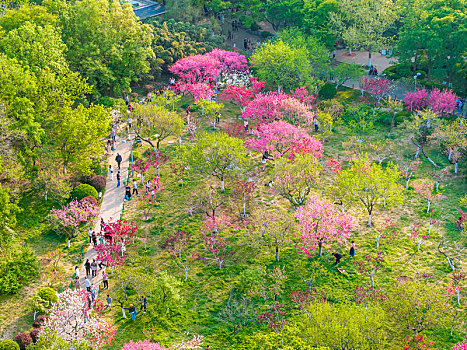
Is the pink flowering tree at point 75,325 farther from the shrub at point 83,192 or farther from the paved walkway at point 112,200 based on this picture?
the shrub at point 83,192

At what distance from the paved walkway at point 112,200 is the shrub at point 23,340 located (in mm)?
6942

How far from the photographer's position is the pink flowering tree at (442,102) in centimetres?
7088

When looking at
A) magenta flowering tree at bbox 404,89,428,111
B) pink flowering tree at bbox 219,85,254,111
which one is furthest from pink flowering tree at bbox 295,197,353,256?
magenta flowering tree at bbox 404,89,428,111

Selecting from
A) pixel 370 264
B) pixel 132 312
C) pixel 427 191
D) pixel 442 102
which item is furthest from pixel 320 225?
pixel 442 102

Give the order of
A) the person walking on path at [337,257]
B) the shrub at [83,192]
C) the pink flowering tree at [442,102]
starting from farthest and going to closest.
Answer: the pink flowering tree at [442,102], the shrub at [83,192], the person walking on path at [337,257]

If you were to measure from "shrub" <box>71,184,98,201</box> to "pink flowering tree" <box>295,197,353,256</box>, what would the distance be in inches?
836

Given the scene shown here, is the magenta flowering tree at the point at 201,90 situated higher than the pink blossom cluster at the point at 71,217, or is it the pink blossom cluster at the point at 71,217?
the magenta flowering tree at the point at 201,90

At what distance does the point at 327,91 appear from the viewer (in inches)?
3169

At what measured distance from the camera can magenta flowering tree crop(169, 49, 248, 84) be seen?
80.8m

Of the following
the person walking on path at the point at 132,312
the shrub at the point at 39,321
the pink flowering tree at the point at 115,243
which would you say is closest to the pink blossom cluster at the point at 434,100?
the pink flowering tree at the point at 115,243

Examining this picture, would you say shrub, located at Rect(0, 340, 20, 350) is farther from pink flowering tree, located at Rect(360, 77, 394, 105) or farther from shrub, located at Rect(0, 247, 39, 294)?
pink flowering tree, located at Rect(360, 77, 394, 105)

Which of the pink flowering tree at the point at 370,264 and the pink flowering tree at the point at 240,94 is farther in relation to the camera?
the pink flowering tree at the point at 240,94

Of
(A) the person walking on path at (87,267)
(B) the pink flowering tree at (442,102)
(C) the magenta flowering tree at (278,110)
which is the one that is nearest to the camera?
(A) the person walking on path at (87,267)

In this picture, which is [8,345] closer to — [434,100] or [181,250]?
[181,250]
